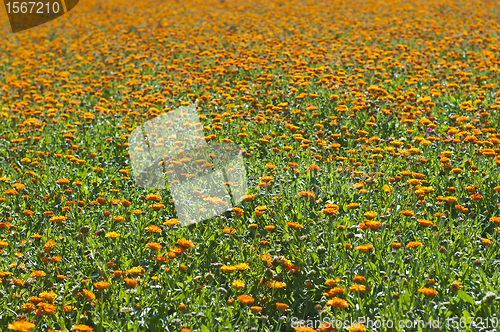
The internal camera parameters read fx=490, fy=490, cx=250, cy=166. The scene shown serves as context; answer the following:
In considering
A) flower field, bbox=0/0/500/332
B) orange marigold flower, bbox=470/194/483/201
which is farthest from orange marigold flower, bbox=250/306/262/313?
orange marigold flower, bbox=470/194/483/201

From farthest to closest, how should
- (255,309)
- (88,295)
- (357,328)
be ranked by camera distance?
1. (88,295)
2. (255,309)
3. (357,328)

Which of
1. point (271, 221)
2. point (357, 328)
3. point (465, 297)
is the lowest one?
point (271, 221)

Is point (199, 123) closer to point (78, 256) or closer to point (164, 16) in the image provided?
point (78, 256)

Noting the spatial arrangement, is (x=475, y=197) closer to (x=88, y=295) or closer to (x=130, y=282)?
(x=130, y=282)

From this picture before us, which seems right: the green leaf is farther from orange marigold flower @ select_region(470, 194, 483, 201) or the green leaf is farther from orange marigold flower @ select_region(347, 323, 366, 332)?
orange marigold flower @ select_region(470, 194, 483, 201)

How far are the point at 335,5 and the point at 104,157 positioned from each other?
13858mm

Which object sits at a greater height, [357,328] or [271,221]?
[357,328]

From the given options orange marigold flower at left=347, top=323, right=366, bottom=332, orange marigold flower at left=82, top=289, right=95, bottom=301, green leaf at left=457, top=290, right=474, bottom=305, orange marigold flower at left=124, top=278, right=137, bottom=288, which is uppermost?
orange marigold flower at left=124, top=278, right=137, bottom=288

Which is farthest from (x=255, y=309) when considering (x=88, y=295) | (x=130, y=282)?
(x=88, y=295)

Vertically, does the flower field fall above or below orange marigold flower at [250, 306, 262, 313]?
below

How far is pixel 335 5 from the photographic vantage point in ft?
58.1

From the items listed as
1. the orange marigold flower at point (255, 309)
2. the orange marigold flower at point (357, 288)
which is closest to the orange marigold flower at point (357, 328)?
the orange marigold flower at point (357, 288)

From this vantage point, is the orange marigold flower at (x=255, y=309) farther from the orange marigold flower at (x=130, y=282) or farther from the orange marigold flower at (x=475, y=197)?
the orange marigold flower at (x=475, y=197)

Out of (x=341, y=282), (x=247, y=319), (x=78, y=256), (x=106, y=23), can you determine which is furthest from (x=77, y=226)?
(x=106, y=23)
